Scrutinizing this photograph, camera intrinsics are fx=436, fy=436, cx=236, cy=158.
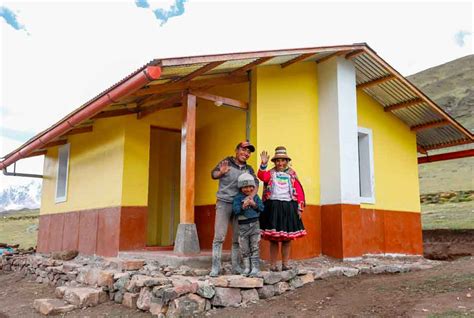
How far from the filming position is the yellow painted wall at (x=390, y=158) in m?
9.38

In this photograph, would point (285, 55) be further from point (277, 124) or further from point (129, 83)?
point (129, 83)

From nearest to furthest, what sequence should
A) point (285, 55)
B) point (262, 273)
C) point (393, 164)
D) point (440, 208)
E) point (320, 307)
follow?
point (320, 307), point (262, 273), point (285, 55), point (393, 164), point (440, 208)

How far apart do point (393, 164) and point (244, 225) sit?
5329 millimetres

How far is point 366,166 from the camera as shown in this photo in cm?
912

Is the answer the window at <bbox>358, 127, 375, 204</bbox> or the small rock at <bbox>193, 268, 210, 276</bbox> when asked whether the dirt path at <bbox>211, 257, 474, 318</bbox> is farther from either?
the window at <bbox>358, 127, 375, 204</bbox>

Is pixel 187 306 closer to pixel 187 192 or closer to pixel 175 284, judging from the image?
pixel 175 284

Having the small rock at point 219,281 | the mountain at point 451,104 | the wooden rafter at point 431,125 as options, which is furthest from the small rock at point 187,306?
the mountain at point 451,104

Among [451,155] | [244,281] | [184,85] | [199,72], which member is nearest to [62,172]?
[184,85]

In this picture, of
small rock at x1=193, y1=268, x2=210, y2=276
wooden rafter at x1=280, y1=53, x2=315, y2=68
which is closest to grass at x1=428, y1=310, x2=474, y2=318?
small rock at x1=193, y1=268, x2=210, y2=276

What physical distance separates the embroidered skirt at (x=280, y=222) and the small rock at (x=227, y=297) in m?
0.90

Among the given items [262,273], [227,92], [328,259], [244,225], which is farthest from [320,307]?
[227,92]

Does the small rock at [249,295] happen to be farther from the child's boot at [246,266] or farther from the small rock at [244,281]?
the child's boot at [246,266]

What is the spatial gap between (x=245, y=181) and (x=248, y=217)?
1.55ft

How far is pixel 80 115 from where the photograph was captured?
24.0 ft
